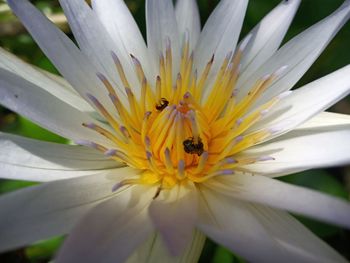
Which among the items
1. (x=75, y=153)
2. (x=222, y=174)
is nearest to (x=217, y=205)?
(x=222, y=174)

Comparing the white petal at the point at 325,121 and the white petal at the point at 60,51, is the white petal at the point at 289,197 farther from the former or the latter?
the white petal at the point at 60,51

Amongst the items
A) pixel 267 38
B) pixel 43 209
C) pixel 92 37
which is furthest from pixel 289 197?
pixel 92 37

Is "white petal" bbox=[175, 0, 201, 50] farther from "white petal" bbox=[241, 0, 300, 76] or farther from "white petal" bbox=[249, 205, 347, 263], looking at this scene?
"white petal" bbox=[249, 205, 347, 263]


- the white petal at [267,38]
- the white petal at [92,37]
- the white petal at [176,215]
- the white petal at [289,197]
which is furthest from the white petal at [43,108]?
the white petal at [267,38]

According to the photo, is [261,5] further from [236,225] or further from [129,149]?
[236,225]

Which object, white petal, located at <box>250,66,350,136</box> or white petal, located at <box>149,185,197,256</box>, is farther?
white petal, located at <box>250,66,350,136</box>

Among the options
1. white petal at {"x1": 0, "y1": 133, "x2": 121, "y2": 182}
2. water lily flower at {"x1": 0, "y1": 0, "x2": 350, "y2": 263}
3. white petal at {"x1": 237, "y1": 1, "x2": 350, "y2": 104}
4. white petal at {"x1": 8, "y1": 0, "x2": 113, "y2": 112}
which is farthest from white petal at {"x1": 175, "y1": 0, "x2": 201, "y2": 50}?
white petal at {"x1": 0, "y1": 133, "x2": 121, "y2": 182}

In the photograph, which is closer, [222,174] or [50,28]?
[222,174]
